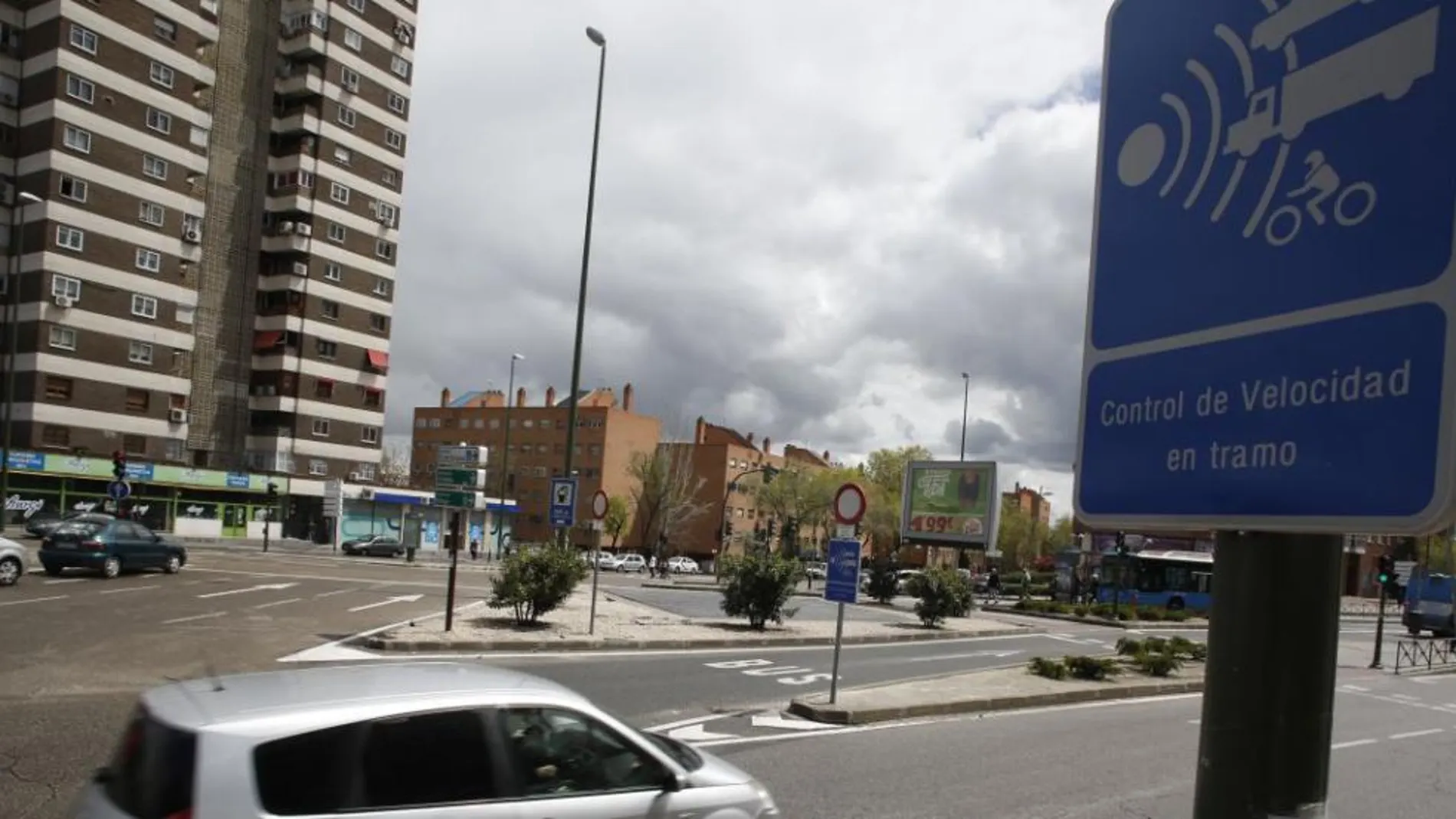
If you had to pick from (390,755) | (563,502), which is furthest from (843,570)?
(390,755)

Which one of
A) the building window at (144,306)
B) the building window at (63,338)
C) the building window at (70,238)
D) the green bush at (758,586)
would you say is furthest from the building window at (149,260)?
the green bush at (758,586)

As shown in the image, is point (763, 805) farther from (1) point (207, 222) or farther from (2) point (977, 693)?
(1) point (207, 222)

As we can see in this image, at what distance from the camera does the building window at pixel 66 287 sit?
5100cm

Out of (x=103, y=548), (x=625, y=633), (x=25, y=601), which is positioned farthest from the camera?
(x=103, y=548)

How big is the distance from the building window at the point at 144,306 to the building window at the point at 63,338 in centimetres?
349

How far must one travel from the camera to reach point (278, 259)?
212ft

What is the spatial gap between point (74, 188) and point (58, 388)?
10136 mm

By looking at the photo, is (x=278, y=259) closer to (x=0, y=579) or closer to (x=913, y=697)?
(x=0, y=579)

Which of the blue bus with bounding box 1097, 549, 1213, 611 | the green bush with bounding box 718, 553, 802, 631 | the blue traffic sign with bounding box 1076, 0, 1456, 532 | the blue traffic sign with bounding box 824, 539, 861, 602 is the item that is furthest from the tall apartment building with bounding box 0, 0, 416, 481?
the blue traffic sign with bounding box 1076, 0, 1456, 532

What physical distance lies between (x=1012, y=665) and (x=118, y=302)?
52216mm

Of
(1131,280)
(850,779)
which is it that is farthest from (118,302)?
(1131,280)

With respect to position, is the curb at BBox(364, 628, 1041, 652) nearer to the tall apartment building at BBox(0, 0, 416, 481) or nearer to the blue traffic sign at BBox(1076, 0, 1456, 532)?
the blue traffic sign at BBox(1076, 0, 1456, 532)

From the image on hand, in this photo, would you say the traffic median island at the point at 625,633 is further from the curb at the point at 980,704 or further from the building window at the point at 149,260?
the building window at the point at 149,260

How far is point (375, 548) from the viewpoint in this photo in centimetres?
5572
